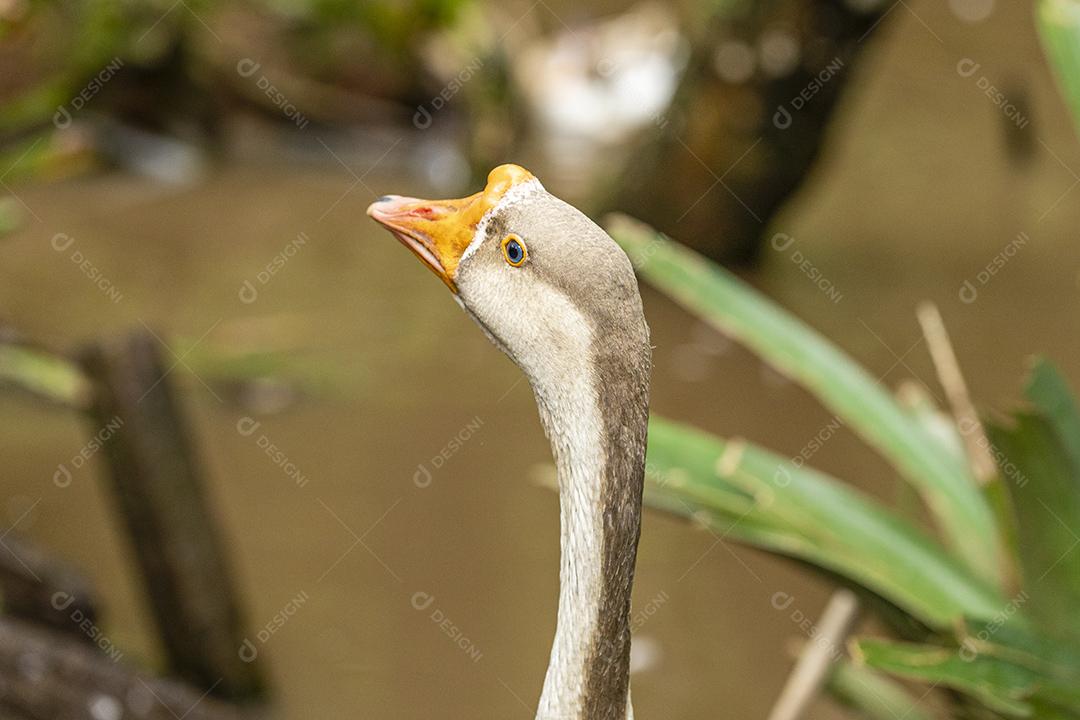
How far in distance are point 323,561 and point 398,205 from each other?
2.35 metres

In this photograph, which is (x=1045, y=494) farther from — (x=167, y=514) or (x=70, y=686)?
(x=167, y=514)

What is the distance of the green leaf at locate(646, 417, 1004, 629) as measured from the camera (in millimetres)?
1870

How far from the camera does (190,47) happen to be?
6613 millimetres

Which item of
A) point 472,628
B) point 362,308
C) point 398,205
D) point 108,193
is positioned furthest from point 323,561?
point 108,193

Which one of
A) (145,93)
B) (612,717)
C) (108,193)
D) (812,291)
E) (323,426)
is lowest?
(612,717)

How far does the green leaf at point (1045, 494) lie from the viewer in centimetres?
173

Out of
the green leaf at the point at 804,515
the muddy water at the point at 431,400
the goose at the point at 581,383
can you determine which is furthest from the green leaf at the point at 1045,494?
the muddy water at the point at 431,400

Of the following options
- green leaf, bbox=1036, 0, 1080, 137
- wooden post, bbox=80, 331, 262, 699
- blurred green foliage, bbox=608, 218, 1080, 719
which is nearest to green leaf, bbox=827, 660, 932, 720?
blurred green foliage, bbox=608, 218, 1080, 719

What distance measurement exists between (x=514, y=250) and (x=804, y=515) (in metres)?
0.89

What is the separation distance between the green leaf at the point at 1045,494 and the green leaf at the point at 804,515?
0.44 ft

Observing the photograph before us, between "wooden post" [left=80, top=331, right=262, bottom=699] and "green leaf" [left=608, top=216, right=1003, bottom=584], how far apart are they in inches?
48.3

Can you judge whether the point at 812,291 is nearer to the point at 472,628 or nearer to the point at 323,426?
the point at 323,426

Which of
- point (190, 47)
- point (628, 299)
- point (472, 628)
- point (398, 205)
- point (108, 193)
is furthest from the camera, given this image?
point (190, 47)

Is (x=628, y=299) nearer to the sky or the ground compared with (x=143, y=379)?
nearer to the sky
